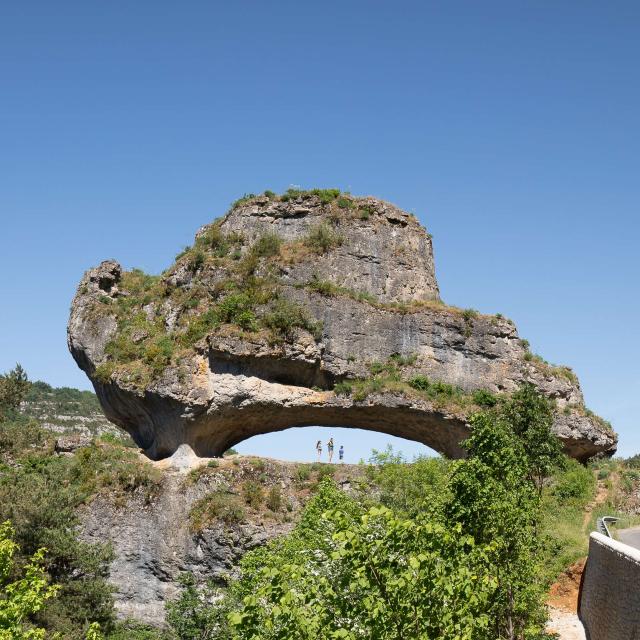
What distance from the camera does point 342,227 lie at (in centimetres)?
4044

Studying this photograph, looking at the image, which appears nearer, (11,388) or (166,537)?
(166,537)

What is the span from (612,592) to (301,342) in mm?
20996

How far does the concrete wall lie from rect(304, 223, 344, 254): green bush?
73.9 feet

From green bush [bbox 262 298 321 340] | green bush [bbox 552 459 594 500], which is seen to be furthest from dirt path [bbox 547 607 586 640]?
green bush [bbox 262 298 321 340]

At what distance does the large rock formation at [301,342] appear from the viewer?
35.3 m

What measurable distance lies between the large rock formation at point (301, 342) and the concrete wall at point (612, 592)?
1501 centimetres

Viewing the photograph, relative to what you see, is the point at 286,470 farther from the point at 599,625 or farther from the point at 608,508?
the point at 599,625

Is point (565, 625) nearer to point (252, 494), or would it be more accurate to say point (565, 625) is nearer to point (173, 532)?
point (252, 494)

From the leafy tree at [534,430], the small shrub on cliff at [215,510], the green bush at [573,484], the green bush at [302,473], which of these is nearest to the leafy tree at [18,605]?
the small shrub on cliff at [215,510]

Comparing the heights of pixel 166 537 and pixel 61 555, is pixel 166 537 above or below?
above

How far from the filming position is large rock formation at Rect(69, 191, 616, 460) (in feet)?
116

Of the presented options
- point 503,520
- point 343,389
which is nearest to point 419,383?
A: point 343,389

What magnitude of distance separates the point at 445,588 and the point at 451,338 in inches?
1113

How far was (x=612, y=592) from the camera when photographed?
16828 millimetres
